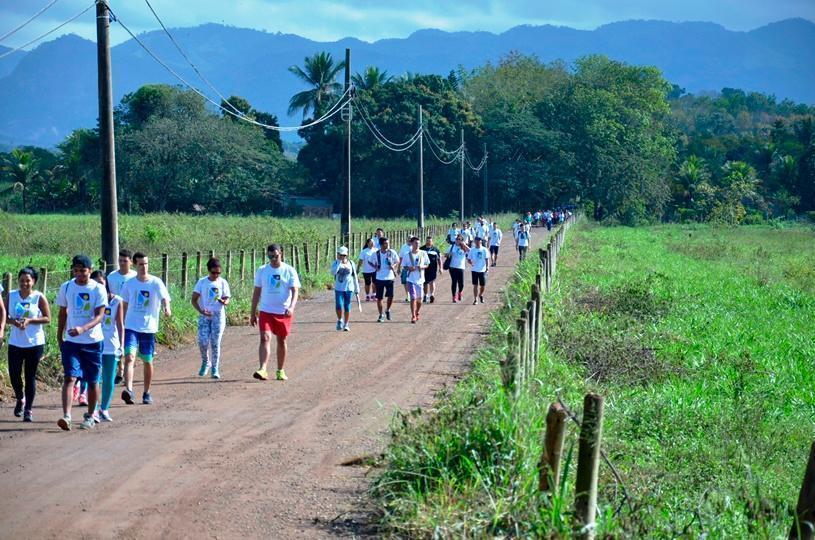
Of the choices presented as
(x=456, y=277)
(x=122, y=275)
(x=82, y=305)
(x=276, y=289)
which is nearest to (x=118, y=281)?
(x=122, y=275)

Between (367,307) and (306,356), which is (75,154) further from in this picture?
(306,356)

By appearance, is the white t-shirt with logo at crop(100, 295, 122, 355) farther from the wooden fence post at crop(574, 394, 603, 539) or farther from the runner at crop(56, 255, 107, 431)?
the wooden fence post at crop(574, 394, 603, 539)

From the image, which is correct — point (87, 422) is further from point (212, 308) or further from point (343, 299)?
point (343, 299)

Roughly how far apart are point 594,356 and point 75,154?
59510 mm

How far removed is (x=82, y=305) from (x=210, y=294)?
320cm

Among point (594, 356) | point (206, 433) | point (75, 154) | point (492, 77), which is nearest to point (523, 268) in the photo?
point (594, 356)

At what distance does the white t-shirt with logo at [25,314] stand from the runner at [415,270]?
33.5 ft

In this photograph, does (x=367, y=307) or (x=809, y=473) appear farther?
(x=367, y=307)

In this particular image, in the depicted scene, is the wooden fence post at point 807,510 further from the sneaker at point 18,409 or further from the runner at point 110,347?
the sneaker at point 18,409

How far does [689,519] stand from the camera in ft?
25.2

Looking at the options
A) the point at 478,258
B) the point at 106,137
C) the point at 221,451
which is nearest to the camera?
the point at 221,451

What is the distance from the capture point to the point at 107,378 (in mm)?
10508

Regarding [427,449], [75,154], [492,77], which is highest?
[492,77]

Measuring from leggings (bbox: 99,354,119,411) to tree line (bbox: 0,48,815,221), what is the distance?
55.3 metres
